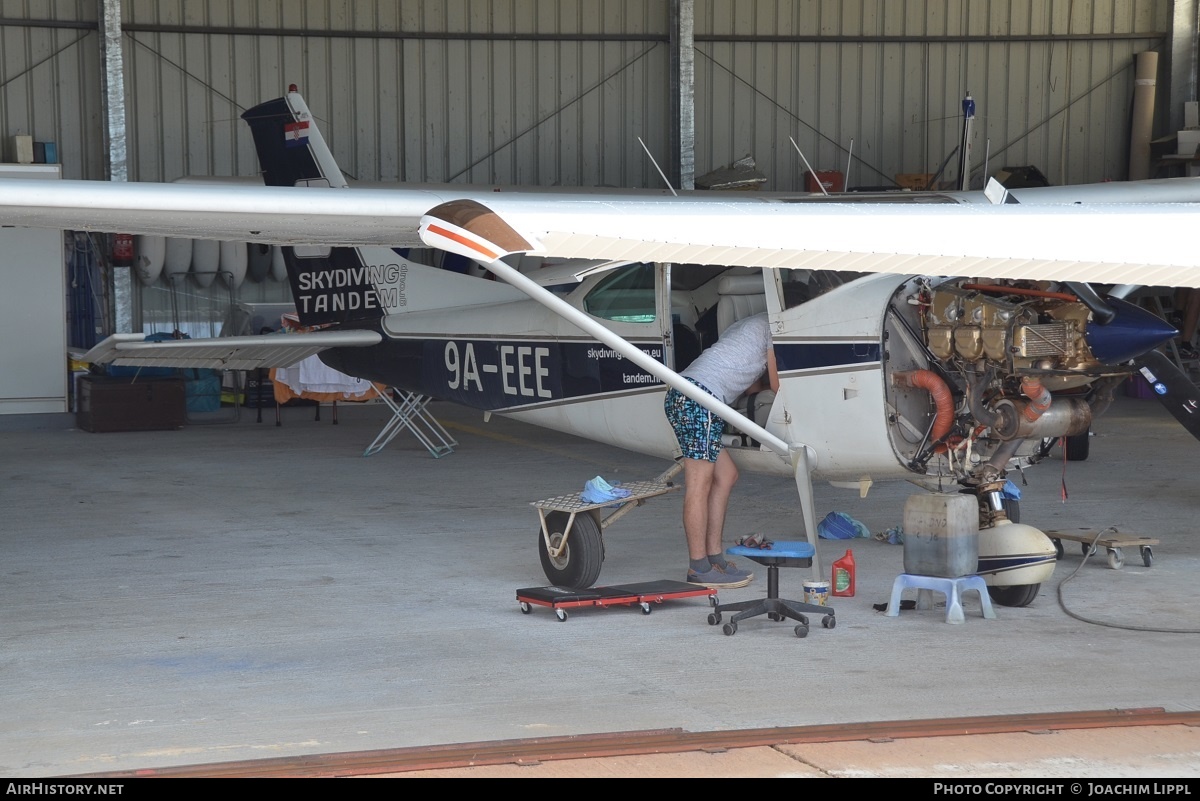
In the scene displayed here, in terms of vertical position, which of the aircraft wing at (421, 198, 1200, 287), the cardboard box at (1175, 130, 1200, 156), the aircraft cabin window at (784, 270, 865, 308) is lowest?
the aircraft cabin window at (784, 270, 865, 308)

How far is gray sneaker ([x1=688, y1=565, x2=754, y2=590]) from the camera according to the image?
679 centimetres

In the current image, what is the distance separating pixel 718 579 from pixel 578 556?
2.37 feet

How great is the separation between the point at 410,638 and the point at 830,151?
50.1 ft

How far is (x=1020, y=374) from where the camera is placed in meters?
6.06

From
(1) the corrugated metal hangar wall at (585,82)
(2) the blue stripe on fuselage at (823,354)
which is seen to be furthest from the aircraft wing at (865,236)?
(1) the corrugated metal hangar wall at (585,82)

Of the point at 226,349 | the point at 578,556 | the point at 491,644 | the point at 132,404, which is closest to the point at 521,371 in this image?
the point at 578,556

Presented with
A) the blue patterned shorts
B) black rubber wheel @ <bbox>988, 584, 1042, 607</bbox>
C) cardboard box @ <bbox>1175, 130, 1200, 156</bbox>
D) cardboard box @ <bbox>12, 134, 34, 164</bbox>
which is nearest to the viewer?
black rubber wheel @ <bbox>988, 584, 1042, 607</bbox>

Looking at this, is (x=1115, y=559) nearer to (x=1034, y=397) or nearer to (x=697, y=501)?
(x=1034, y=397)

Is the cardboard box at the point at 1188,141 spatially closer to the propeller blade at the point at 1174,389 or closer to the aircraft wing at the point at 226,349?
the propeller blade at the point at 1174,389

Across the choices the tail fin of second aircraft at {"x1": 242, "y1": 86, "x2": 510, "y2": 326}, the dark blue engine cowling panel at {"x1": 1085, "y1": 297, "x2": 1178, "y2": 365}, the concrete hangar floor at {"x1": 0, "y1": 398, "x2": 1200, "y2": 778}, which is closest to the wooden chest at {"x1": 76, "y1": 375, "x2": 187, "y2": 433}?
the tail fin of second aircraft at {"x1": 242, "y1": 86, "x2": 510, "y2": 326}

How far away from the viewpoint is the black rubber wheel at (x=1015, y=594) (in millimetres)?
6441

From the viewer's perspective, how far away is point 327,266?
1103 centimetres

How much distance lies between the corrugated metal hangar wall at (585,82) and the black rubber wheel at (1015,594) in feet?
39.6

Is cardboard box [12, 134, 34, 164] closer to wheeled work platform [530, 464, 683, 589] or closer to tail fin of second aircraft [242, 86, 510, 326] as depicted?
tail fin of second aircraft [242, 86, 510, 326]
